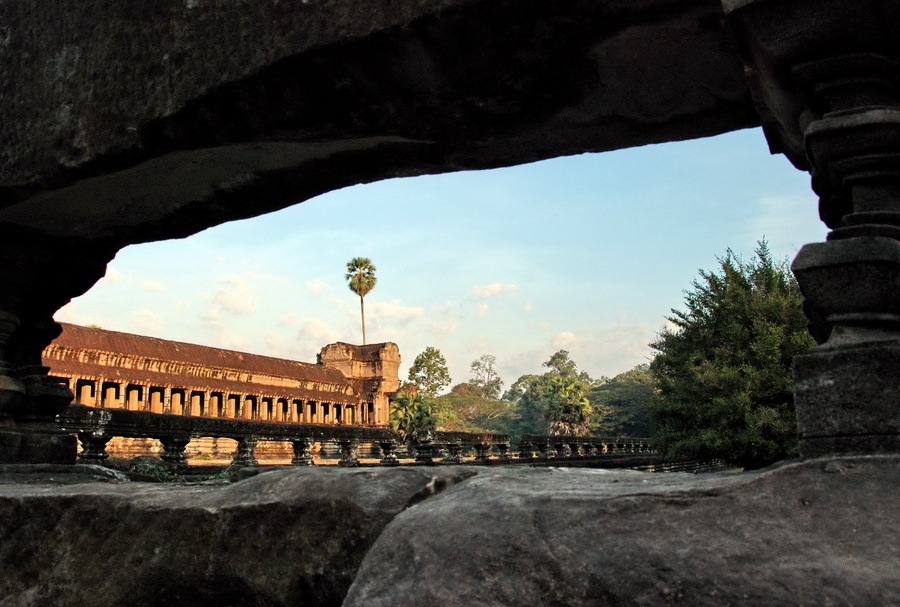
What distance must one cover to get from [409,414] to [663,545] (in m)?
38.3

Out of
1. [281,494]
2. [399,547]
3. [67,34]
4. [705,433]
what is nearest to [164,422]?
[67,34]

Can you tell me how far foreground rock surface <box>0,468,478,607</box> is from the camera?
1705 millimetres

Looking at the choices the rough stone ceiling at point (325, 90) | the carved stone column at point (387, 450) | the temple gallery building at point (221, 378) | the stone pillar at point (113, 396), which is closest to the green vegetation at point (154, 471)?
the rough stone ceiling at point (325, 90)

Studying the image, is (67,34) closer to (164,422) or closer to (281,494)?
(281,494)

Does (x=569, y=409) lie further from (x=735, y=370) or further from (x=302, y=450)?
(x=302, y=450)

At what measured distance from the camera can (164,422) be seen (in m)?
7.70

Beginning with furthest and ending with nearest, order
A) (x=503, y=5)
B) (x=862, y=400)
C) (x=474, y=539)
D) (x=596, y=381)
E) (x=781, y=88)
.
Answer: (x=596, y=381), (x=503, y=5), (x=781, y=88), (x=862, y=400), (x=474, y=539)

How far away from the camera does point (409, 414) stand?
39.1m

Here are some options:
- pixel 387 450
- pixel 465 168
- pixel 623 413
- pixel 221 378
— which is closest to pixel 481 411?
pixel 623 413

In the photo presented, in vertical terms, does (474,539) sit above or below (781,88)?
below

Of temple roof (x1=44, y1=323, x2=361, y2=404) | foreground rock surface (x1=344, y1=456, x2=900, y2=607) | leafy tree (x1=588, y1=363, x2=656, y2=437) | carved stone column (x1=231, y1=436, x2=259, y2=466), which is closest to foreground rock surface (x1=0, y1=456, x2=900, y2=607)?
foreground rock surface (x1=344, y1=456, x2=900, y2=607)

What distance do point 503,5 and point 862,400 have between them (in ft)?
4.73

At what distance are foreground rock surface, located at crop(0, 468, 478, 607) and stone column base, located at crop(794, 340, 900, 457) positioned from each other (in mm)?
862

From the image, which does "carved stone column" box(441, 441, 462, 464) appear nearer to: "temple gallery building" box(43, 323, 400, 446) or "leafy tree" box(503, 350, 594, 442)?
"temple gallery building" box(43, 323, 400, 446)
